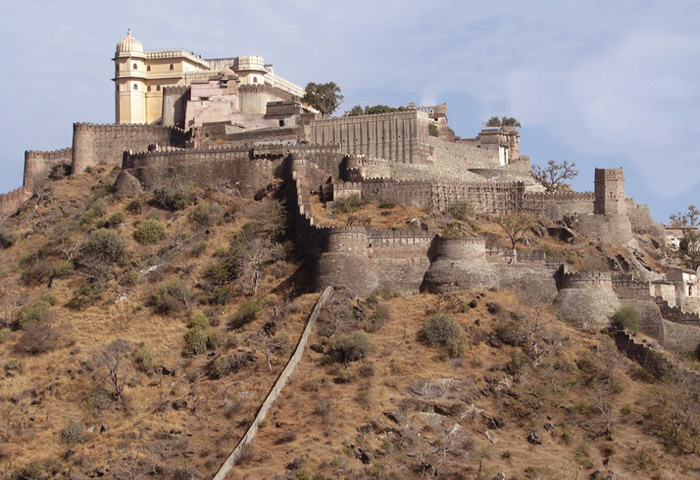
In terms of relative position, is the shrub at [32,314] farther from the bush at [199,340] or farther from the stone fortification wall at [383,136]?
the stone fortification wall at [383,136]

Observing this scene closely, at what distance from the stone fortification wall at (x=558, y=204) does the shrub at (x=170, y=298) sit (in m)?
20.0

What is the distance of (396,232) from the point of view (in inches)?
2189

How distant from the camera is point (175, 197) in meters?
64.8

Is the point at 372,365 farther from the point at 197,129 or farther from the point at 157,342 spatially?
the point at 197,129

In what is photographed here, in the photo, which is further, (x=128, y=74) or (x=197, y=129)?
(x=128, y=74)

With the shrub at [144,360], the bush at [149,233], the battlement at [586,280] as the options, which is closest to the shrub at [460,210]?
the battlement at [586,280]

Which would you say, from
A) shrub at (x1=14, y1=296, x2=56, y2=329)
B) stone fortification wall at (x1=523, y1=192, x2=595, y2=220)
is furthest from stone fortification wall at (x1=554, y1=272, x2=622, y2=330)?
shrub at (x1=14, y1=296, x2=56, y2=329)

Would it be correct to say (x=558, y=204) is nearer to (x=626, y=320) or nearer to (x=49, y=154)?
(x=626, y=320)

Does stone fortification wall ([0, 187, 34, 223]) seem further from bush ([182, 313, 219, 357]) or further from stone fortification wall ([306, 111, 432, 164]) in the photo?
bush ([182, 313, 219, 357])

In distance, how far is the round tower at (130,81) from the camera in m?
81.9

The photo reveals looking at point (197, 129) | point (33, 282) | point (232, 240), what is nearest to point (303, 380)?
point (232, 240)

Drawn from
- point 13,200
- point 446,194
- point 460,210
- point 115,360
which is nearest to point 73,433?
point 115,360

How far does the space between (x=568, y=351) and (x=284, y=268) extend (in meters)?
13.7

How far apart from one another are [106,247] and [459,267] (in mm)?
17368
